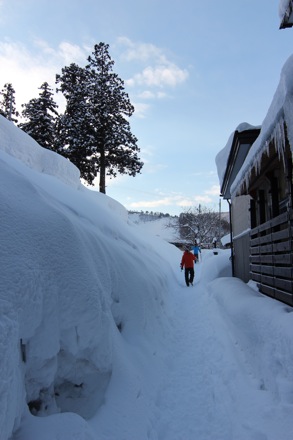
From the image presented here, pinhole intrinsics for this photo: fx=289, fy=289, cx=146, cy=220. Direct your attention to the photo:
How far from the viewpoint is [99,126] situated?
67.8 feet

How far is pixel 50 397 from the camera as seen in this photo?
214 centimetres

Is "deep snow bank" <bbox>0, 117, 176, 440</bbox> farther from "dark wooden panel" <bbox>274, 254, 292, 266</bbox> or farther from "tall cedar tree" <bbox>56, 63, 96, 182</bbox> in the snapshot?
"tall cedar tree" <bbox>56, 63, 96, 182</bbox>

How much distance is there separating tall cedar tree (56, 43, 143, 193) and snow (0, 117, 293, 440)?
57.8ft

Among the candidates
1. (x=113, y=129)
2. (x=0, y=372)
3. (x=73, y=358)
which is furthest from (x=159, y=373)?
(x=113, y=129)

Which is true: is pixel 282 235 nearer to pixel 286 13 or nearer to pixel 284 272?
pixel 284 272

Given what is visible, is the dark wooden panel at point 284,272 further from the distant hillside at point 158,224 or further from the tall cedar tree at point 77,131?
the distant hillside at point 158,224

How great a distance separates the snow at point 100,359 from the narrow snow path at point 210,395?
13mm

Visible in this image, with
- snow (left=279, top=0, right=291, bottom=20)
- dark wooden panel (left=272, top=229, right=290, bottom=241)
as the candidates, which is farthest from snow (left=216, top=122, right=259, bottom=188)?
dark wooden panel (left=272, top=229, right=290, bottom=241)

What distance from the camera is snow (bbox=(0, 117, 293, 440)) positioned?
1938mm

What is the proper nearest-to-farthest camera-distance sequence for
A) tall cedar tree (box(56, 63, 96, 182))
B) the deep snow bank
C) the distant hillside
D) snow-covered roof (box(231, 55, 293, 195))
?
the deep snow bank < snow-covered roof (box(231, 55, 293, 195)) < tall cedar tree (box(56, 63, 96, 182)) < the distant hillside

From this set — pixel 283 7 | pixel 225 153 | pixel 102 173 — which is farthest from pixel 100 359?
pixel 102 173

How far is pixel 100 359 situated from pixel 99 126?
19956 millimetres

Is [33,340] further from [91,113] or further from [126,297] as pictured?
[91,113]

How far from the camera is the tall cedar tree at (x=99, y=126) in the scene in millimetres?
20500
